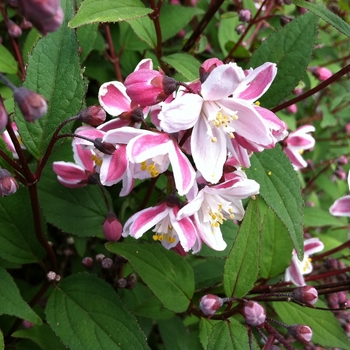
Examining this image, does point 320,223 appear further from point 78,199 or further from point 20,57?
point 20,57

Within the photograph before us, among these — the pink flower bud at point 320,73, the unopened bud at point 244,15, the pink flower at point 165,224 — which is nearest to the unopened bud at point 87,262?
the pink flower at point 165,224

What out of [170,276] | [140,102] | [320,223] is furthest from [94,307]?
[320,223]

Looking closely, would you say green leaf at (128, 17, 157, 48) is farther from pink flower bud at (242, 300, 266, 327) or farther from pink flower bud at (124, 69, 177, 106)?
pink flower bud at (242, 300, 266, 327)

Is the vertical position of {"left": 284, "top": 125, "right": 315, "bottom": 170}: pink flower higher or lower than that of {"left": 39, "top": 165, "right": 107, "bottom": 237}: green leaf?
higher

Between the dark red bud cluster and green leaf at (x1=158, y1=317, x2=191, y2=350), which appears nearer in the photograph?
the dark red bud cluster

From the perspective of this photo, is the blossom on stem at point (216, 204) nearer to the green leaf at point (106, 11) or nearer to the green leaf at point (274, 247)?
the green leaf at point (274, 247)

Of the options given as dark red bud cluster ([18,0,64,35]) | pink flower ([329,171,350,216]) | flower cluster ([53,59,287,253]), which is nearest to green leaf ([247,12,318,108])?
flower cluster ([53,59,287,253])

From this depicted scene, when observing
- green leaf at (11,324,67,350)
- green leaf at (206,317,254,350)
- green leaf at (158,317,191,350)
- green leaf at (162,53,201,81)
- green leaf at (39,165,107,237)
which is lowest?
green leaf at (158,317,191,350)
